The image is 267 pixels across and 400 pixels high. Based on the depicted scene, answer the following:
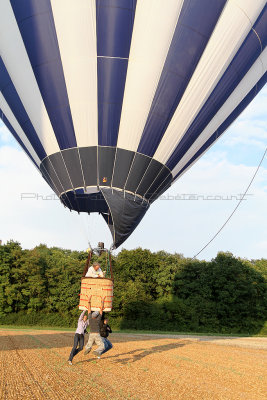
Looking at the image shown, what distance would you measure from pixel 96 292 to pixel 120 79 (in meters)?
6.86

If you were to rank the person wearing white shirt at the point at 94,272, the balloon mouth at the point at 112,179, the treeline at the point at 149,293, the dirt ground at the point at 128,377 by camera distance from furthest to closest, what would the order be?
1. the treeline at the point at 149,293
2. the balloon mouth at the point at 112,179
3. the person wearing white shirt at the point at 94,272
4. the dirt ground at the point at 128,377

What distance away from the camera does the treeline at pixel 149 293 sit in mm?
40562

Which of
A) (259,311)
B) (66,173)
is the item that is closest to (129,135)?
(66,173)

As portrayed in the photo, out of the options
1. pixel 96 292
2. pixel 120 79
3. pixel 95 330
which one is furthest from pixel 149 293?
pixel 96 292

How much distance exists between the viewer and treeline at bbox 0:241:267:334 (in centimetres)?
4056

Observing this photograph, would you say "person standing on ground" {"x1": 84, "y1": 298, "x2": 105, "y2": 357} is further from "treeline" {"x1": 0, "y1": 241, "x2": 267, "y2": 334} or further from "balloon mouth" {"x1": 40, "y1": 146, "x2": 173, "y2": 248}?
"treeline" {"x1": 0, "y1": 241, "x2": 267, "y2": 334}

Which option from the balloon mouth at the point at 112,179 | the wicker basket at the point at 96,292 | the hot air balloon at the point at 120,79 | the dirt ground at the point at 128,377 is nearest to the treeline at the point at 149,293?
the balloon mouth at the point at 112,179

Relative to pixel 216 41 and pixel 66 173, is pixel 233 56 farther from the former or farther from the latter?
pixel 66 173

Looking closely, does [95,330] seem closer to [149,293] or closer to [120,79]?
[120,79]

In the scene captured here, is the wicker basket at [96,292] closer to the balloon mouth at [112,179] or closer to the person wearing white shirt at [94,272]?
the person wearing white shirt at [94,272]

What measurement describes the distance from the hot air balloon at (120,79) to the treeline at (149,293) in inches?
1141

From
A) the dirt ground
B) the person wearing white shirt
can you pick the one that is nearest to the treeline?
the dirt ground

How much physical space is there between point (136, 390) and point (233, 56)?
1083 cm

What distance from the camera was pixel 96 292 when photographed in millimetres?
9742
